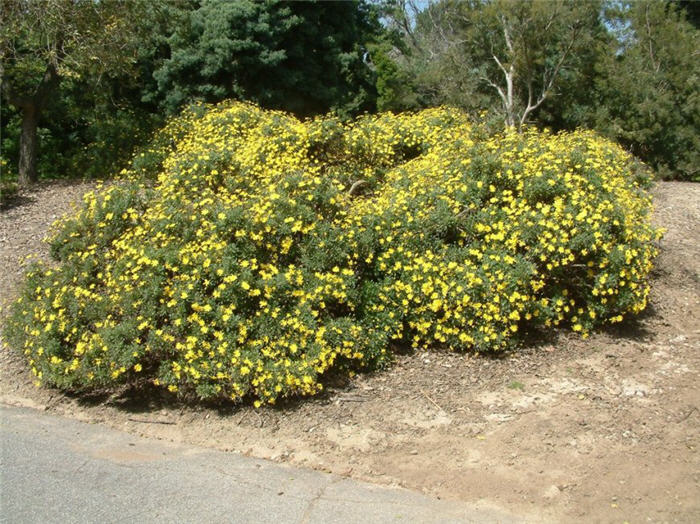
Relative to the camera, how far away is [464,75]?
15.4 m

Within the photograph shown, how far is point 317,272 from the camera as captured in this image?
16.9ft

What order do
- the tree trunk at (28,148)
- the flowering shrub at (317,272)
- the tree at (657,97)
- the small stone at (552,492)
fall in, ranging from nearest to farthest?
the small stone at (552,492) < the flowering shrub at (317,272) < the tree trunk at (28,148) < the tree at (657,97)

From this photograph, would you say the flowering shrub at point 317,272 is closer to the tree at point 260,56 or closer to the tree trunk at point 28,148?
the tree trunk at point 28,148

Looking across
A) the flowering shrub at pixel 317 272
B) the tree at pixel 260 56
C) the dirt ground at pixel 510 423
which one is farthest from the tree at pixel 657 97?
the dirt ground at pixel 510 423

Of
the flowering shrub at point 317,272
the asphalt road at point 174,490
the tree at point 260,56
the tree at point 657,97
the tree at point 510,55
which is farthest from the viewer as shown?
the tree at point 510,55

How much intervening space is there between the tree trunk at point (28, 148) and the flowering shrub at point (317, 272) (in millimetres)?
3876

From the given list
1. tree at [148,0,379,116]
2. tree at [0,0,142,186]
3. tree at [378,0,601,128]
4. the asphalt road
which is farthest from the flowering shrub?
tree at [378,0,601,128]

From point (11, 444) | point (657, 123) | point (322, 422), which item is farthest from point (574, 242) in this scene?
point (657, 123)

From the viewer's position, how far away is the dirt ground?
3.78 metres

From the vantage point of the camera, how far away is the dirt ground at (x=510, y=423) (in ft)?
12.4

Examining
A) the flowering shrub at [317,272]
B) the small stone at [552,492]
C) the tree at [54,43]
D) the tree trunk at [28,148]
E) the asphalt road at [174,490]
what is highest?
the tree at [54,43]

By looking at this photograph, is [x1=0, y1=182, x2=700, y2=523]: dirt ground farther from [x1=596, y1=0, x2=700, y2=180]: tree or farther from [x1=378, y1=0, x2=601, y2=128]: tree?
[x1=378, y1=0, x2=601, y2=128]: tree

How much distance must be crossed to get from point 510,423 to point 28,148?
26.4 feet

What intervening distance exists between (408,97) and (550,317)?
10.4 meters
